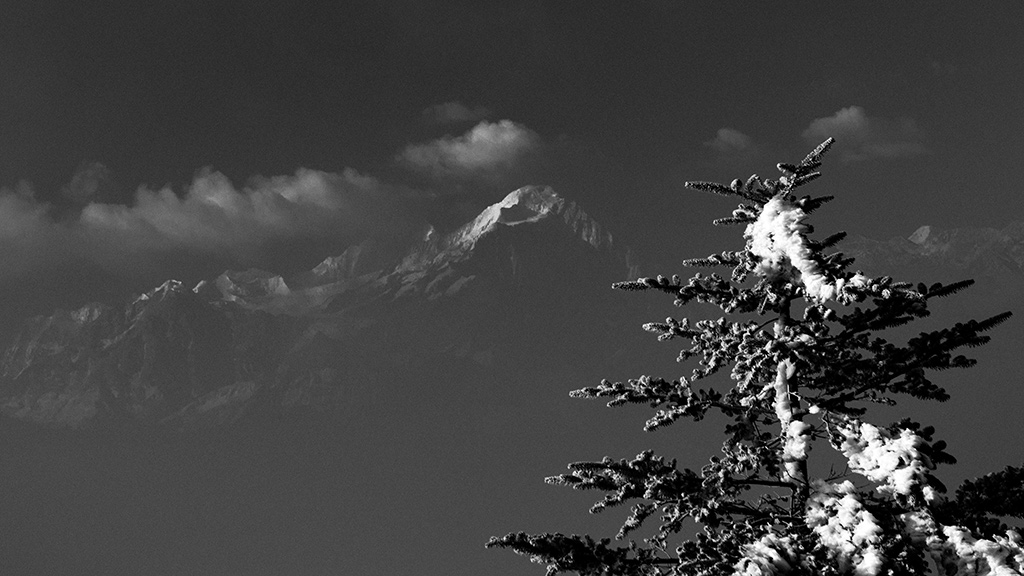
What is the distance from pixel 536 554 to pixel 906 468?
12.0ft

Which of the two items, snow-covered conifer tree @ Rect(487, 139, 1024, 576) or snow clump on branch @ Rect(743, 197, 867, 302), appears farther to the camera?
snow clump on branch @ Rect(743, 197, 867, 302)

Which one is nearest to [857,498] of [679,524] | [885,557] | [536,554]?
[885,557]

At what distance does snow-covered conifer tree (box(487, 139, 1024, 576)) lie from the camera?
24.5 ft

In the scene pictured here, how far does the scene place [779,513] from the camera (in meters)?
9.68

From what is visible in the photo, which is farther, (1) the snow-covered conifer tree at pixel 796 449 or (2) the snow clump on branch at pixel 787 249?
(2) the snow clump on branch at pixel 787 249

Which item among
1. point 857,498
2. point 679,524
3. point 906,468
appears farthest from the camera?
point 679,524

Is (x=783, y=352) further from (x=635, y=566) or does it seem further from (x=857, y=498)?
(x=635, y=566)

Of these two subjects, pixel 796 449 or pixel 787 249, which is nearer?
pixel 796 449

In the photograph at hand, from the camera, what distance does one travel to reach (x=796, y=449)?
28.6ft

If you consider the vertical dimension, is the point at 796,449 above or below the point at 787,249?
below

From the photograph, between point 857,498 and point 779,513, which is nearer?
point 857,498

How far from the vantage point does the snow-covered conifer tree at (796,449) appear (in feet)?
24.5

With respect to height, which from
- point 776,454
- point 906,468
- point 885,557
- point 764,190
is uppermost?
point 764,190

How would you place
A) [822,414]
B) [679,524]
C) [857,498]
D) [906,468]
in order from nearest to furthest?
1. [906,468]
2. [857,498]
3. [822,414]
4. [679,524]
